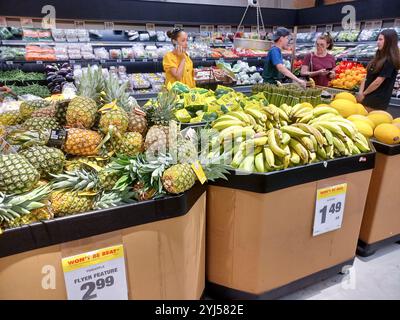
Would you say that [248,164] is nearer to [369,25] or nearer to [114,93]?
[114,93]

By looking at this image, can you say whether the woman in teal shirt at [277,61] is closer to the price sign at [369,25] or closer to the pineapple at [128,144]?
the pineapple at [128,144]

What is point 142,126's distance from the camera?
1.66m

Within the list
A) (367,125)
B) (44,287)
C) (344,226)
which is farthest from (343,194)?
(44,287)

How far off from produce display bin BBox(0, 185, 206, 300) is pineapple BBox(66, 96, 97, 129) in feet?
1.56

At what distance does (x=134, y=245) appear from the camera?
4.65 ft

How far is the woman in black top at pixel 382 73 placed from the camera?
11.8 ft

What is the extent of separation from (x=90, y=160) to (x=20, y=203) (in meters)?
0.38

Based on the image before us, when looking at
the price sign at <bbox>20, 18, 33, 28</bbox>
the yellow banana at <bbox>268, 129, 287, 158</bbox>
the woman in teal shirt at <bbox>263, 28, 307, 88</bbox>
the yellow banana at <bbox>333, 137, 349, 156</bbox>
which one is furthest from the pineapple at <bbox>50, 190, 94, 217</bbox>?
the price sign at <bbox>20, 18, 33, 28</bbox>

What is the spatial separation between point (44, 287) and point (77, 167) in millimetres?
508

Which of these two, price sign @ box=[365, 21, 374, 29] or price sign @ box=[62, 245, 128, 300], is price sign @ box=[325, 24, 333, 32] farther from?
price sign @ box=[62, 245, 128, 300]

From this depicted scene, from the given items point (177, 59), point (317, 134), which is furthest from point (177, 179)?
point (177, 59)

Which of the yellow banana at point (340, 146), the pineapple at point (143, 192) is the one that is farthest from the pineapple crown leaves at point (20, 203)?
the yellow banana at point (340, 146)

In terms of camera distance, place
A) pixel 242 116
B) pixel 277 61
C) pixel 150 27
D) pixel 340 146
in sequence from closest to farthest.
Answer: pixel 340 146 < pixel 242 116 < pixel 277 61 < pixel 150 27
